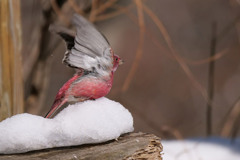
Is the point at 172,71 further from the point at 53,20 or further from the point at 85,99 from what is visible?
the point at 85,99

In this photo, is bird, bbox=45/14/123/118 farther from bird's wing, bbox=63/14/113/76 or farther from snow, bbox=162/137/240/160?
snow, bbox=162/137/240/160

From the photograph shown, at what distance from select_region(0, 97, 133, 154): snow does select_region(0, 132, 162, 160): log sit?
1cm

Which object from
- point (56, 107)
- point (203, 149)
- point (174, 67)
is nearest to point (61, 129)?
point (56, 107)

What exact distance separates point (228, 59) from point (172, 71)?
12.3 inches

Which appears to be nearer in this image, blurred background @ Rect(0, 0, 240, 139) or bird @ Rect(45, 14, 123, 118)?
bird @ Rect(45, 14, 123, 118)

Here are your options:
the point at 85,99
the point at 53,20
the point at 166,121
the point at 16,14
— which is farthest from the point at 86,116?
the point at 166,121

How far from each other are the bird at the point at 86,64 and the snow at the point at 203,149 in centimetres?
64

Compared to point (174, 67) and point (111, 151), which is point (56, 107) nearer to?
point (111, 151)

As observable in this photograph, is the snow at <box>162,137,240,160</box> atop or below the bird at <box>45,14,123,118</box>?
atop

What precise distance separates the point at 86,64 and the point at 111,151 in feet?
0.65

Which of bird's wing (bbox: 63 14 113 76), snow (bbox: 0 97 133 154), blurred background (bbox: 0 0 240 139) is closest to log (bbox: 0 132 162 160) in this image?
snow (bbox: 0 97 133 154)

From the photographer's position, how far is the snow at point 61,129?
99cm

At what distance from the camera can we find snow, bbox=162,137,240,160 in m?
1.69

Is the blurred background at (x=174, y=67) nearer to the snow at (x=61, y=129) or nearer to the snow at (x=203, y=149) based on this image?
the snow at (x=203, y=149)
